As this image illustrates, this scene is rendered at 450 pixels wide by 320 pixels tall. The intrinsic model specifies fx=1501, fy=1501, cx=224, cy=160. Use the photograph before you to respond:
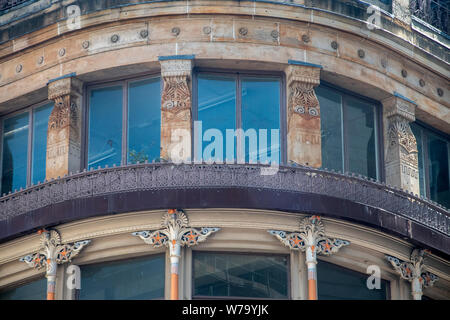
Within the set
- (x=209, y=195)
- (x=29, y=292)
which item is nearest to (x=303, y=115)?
(x=209, y=195)

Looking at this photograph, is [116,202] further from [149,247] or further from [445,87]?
[445,87]

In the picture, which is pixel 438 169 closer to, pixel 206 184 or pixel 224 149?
pixel 224 149

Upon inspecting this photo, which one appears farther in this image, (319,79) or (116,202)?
(319,79)

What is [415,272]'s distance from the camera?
113ft

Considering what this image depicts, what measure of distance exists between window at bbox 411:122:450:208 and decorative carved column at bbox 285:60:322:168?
12.2 feet

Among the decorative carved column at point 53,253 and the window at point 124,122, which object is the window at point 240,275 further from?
the window at point 124,122

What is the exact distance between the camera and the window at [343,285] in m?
33.9

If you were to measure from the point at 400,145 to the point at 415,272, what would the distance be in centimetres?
372

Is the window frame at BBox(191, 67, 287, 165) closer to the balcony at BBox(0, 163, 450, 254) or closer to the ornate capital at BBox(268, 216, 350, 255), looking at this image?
the balcony at BBox(0, 163, 450, 254)

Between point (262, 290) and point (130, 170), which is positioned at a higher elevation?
point (130, 170)

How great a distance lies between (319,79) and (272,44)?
1413mm

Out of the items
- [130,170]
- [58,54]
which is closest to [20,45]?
[58,54]

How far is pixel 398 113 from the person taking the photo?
3719cm

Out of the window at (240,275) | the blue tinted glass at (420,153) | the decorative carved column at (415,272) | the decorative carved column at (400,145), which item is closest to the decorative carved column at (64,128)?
the window at (240,275)
